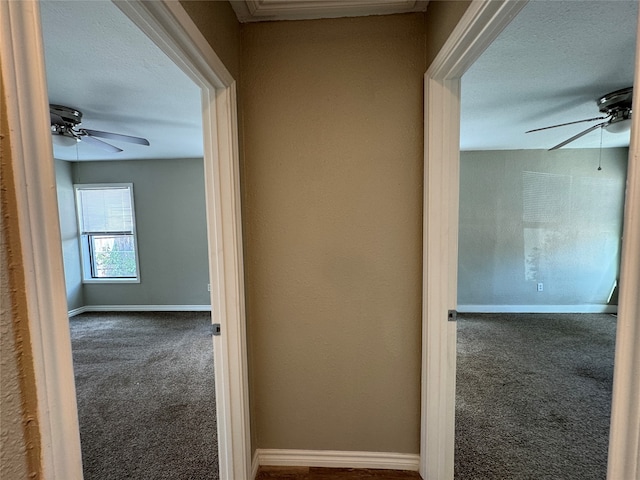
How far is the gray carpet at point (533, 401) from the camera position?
1.73 meters

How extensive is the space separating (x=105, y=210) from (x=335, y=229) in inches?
191

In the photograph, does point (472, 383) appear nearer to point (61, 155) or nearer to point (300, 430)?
point (300, 430)

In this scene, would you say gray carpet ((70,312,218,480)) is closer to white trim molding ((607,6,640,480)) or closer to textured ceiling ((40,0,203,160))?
white trim molding ((607,6,640,480))

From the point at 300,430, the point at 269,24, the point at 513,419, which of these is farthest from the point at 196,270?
the point at 513,419

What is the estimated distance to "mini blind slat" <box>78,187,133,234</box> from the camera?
4723 mm

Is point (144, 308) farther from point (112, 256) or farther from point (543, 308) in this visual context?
point (543, 308)

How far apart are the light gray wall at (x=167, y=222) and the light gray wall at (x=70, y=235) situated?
189mm

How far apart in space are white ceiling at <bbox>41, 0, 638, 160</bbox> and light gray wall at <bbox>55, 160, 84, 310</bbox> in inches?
84.7

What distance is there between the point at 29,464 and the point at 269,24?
1.77 meters

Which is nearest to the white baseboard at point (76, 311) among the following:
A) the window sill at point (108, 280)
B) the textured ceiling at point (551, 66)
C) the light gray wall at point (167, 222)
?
the window sill at point (108, 280)

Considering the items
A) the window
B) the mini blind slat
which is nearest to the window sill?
the window

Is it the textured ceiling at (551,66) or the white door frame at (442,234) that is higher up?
the textured ceiling at (551,66)

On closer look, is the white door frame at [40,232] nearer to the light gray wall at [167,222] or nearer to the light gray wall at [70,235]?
the light gray wall at [167,222]

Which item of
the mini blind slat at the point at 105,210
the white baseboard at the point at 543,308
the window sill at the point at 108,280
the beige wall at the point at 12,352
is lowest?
the white baseboard at the point at 543,308
